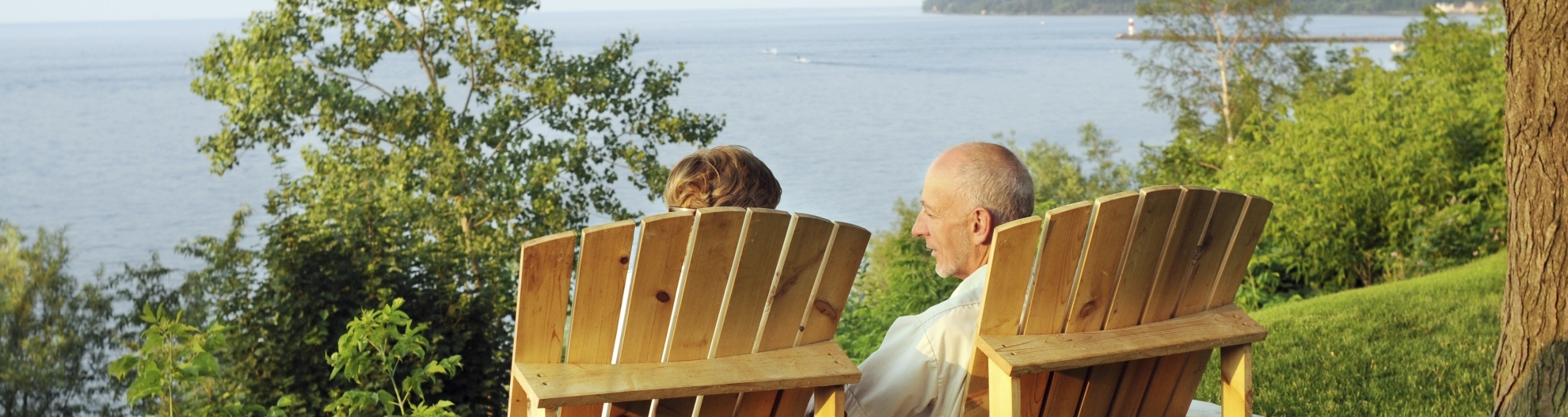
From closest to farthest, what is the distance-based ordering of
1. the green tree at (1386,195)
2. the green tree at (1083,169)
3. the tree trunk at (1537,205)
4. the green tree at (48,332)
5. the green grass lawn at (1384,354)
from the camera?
the tree trunk at (1537,205) < the green grass lawn at (1384,354) < the green tree at (1386,195) < the green tree at (48,332) < the green tree at (1083,169)

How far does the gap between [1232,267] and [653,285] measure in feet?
3.77

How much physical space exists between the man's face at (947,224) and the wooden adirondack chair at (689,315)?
0.53 meters

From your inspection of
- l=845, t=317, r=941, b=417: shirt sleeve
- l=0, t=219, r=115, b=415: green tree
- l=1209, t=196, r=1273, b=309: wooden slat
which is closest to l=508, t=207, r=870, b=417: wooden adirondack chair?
l=845, t=317, r=941, b=417: shirt sleeve

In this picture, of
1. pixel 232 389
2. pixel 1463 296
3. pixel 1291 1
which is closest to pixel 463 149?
pixel 232 389

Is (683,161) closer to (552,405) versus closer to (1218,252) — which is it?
(552,405)

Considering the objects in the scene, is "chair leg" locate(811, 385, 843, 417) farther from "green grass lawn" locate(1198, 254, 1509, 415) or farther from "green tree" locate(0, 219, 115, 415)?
"green tree" locate(0, 219, 115, 415)

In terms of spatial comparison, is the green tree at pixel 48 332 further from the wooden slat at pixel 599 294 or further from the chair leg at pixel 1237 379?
the chair leg at pixel 1237 379

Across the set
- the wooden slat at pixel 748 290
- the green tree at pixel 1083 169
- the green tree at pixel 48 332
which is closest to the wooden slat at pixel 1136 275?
the wooden slat at pixel 748 290

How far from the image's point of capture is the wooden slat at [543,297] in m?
1.68

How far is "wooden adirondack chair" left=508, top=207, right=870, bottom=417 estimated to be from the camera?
1.72 metres

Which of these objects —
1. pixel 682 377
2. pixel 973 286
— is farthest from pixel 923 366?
pixel 682 377

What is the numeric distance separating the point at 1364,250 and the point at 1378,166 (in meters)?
0.63

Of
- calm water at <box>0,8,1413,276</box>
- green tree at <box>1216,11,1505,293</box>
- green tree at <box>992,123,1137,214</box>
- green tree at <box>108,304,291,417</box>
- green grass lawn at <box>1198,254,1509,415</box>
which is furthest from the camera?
calm water at <box>0,8,1413,276</box>

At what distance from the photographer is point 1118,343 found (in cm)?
204
